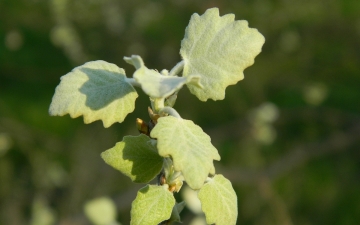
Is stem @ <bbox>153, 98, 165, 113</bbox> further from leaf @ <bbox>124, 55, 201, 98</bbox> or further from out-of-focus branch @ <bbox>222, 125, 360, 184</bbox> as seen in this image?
out-of-focus branch @ <bbox>222, 125, 360, 184</bbox>

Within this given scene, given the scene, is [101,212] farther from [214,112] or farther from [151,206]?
[214,112]

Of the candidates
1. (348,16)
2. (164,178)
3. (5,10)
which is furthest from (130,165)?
(348,16)

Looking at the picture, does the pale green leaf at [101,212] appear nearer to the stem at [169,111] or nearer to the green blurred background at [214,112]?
the stem at [169,111]

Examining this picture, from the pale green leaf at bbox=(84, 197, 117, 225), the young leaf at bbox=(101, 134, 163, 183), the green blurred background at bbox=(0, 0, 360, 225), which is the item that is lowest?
the green blurred background at bbox=(0, 0, 360, 225)

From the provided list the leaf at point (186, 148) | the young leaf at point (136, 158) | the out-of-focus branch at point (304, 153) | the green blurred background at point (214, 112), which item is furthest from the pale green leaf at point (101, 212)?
the green blurred background at point (214, 112)

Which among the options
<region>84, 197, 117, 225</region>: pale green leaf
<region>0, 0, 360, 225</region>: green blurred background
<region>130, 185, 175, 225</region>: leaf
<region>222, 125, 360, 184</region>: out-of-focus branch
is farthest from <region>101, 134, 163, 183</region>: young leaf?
<region>0, 0, 360, 225</region>: green blurred background

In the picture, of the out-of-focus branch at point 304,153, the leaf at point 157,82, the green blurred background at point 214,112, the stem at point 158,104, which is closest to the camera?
the leaf at point 157,82
